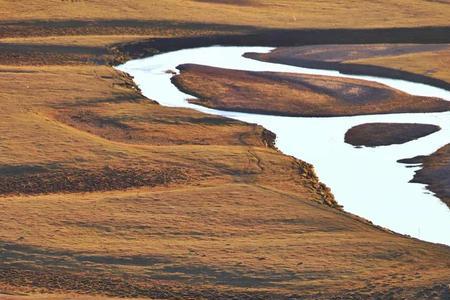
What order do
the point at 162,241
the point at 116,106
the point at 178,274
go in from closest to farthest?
the point at 178,274 → the point at 162,241 → the point at 116,106

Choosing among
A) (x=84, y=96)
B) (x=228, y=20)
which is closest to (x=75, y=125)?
(x=84, y=96)

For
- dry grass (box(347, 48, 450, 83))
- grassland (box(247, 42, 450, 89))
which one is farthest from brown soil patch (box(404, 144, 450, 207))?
→ dry grass (box(347, 48, 450, 83))

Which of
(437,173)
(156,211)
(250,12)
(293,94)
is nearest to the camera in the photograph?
(156,211)

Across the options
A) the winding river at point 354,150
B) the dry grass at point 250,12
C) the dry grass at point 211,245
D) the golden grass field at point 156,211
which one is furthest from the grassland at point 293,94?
the dry grass at point 211,245

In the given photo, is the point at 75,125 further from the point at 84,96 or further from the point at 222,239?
the point at 222,239

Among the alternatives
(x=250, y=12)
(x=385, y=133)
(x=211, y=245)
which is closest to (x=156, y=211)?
(x=211, y=245)

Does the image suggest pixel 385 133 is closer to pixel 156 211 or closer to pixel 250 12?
pixel 156 211
